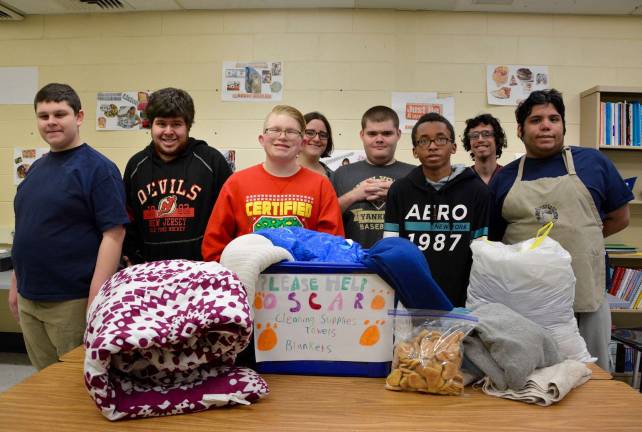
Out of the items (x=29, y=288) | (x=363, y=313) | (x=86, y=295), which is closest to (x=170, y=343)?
(x=363, y=313)

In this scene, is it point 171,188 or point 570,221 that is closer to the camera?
point 570,221

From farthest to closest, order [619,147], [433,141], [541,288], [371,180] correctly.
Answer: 1. [619,147]
2. [371,180]
3. [433,141]
4. [541,288]

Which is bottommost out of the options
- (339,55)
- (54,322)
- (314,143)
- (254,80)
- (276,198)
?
(54,322)

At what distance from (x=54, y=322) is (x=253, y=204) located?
0.93 m

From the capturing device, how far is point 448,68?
131 inches

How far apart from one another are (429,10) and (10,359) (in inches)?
155

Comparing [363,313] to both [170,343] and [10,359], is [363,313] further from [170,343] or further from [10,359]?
[10,359]

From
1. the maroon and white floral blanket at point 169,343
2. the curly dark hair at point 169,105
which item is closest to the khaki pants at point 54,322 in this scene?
the curly dark hair at point 169,105

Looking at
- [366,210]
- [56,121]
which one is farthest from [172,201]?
[366,210]

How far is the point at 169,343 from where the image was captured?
784 millimetres

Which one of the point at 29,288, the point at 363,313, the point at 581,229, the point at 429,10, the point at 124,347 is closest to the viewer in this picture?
the point at 124,347

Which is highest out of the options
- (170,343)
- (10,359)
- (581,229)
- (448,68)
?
(448,68)

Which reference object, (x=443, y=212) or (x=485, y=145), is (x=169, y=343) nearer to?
(x=443, y=212)

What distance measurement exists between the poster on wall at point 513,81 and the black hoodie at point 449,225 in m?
2.06
